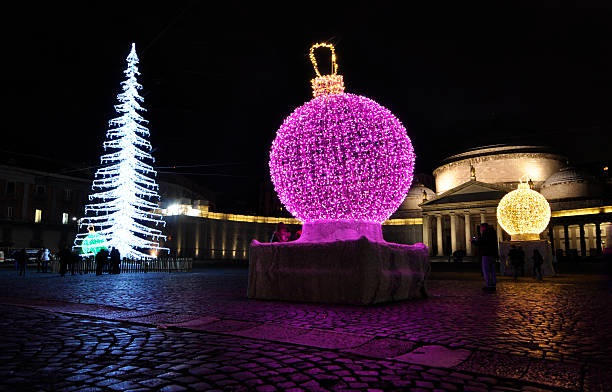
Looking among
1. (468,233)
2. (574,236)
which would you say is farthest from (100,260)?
(574,236)

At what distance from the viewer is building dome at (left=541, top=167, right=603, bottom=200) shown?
53250 mm

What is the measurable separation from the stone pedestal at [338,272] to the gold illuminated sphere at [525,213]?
14531mm

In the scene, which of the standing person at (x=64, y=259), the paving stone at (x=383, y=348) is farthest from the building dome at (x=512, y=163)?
the paving stone at (x=383, y=348)

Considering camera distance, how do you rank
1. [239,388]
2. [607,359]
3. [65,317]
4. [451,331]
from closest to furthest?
[239,388], [607,359], [451,331], [65,317]

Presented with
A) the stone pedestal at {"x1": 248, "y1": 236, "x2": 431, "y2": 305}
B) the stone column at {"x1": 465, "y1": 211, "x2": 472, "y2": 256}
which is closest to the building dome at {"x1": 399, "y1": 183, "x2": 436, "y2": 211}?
the stone column at {"x1": 465, "y1": 211, "x2": 472, "y2": 256}

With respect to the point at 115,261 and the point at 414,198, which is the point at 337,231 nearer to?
the point at 115,261

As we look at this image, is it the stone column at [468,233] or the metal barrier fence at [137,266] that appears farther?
the stone column at [468,233]

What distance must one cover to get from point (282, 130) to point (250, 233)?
5256 centimetres

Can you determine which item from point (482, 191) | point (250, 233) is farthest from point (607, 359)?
point (250, 233)

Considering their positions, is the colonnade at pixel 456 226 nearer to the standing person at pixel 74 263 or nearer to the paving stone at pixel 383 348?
the standing person at pixel 74 263

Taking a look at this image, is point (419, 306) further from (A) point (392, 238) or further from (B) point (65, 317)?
(A) point (392, 238)

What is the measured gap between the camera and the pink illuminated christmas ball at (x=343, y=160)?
901 cm

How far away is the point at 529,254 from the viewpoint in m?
23.0

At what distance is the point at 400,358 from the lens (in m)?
4.36
